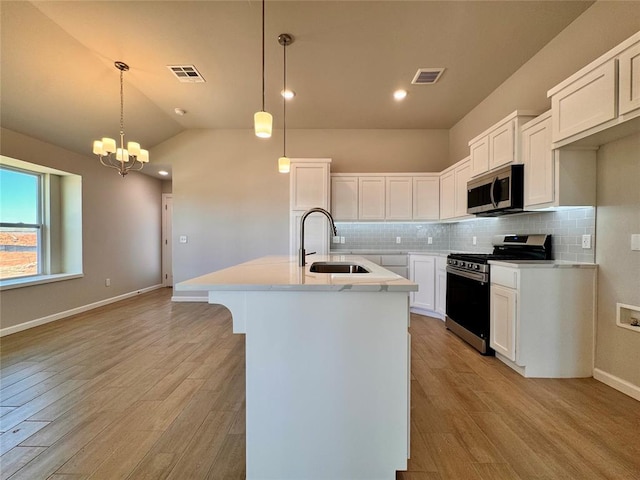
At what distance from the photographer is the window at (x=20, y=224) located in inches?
139

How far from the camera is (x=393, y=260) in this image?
14.1ft

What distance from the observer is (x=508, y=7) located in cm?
229

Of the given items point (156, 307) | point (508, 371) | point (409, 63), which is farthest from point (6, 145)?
point (508, 371)

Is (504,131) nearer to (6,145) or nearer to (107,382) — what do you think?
(107,382)

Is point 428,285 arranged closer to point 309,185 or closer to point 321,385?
point 309,185

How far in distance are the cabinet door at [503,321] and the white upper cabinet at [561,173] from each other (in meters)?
0.83

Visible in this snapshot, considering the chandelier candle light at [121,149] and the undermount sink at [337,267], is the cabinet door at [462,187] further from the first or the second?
the chandelier candle light at [121,149]

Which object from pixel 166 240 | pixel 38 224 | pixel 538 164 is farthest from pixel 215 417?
pixel 166 240

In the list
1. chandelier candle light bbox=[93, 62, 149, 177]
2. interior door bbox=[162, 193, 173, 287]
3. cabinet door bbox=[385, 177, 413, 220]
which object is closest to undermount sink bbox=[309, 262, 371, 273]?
cabinet door bbox=[385, 177, 413, 220]

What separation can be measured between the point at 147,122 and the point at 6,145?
1607 millimetres

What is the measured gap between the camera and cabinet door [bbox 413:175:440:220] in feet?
14.6

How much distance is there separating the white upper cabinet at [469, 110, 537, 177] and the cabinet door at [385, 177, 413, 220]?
3.83ft

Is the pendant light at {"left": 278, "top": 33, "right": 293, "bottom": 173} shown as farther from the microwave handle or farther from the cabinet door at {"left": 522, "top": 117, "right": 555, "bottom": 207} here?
→ the cabinet door at {"left": 522, "top": 117, "right": 555, "bottom": 207}

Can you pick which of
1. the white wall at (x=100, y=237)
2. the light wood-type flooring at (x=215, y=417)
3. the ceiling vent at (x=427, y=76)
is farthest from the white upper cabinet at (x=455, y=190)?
the white wall at (x=100, y=237)
